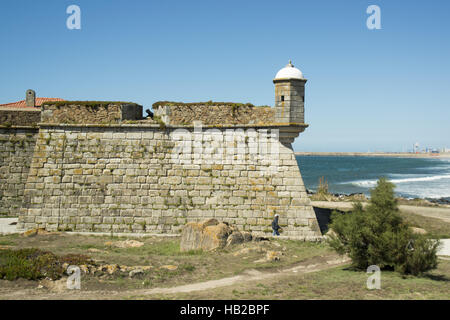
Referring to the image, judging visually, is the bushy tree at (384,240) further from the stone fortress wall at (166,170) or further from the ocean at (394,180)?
the stone fortress wall at (166,170)

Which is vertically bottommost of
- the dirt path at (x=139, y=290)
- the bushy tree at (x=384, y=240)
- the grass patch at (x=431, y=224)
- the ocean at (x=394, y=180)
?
the ocean at (x=394, y=180)

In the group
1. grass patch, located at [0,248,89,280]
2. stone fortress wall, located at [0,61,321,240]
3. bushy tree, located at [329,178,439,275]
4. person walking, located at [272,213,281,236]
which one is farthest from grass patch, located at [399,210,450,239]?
grass patch, located at [0,248,89,280]

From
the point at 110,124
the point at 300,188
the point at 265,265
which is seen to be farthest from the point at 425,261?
the point at 110,124

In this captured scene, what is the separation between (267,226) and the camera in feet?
54.5

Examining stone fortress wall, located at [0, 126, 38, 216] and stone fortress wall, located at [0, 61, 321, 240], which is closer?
stone fortress wall, located at [0, 61, 321, 240]

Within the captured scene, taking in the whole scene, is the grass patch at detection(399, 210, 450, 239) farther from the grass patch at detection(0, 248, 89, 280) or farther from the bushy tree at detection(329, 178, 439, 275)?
the grass patch at detection(0, 248, 89, 280)

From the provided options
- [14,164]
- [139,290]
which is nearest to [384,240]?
[139,290]

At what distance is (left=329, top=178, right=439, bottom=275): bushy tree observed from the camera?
1074 centimetres

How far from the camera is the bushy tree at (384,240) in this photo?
35.2 ft

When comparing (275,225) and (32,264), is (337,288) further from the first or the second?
(32,264)

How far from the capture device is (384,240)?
11000 millimetres

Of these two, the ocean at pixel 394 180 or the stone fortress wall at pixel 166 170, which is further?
the ocean at pixel 394 180

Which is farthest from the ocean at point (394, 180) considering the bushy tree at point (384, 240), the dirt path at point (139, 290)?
the dirt path at point (139, 290)

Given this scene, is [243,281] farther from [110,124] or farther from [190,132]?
[110,124]
